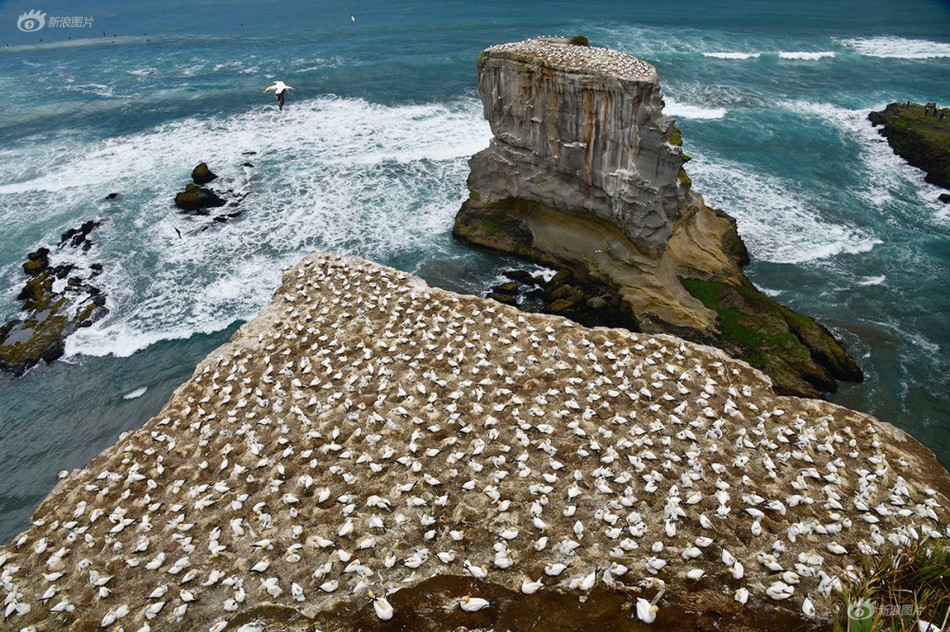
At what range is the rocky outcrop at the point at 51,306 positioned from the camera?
23031mm

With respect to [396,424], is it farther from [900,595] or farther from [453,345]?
[900,595]

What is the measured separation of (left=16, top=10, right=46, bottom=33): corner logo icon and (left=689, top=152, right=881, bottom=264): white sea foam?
3696 inches

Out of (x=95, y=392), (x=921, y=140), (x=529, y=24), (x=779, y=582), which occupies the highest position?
(x=529, y=24)

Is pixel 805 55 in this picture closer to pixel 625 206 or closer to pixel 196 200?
pixel 625 206

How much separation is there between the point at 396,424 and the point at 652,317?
41.2 ft

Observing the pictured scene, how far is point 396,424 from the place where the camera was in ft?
42.0

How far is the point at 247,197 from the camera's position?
32.8 meters

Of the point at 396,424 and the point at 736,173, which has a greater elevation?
the point at 736,173

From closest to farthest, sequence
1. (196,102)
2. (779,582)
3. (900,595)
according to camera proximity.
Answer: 1. (900,595)
2. (779,582)
3. (196,102)

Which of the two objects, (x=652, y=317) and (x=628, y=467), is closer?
(x=628, y=467)

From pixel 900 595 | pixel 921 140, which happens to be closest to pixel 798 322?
pixel 900 595

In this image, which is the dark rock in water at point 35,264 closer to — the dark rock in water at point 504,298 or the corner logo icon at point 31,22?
the dark rock in water at point 504,298

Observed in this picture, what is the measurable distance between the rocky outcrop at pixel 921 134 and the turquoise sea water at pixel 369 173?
0.94 m

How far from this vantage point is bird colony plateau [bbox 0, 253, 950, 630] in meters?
9.56
